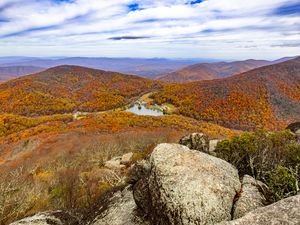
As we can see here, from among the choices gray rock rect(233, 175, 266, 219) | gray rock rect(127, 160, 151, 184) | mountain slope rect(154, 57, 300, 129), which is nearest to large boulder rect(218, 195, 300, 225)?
gray rock rect(233, 175, 266, 219)

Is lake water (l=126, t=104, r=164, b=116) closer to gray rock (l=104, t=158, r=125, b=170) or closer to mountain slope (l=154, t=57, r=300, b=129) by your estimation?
mountain slope (l=154, t=57, r=300, b=129)

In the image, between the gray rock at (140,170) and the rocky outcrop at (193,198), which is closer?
the rocky outcrop at (193,198)

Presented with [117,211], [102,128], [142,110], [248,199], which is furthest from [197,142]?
[142,110]

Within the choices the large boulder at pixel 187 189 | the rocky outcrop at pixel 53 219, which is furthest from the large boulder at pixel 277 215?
the rocky outcrop at pixel 53 219

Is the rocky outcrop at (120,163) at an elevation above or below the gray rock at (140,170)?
below

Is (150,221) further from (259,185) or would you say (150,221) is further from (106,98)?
→ (106,98)

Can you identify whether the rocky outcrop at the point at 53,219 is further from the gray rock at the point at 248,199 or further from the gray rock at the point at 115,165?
the gray rock at the point at 115,165

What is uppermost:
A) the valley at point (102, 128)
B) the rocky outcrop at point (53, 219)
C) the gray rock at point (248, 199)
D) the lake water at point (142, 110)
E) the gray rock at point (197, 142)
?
the gray rock at point (248, 199)

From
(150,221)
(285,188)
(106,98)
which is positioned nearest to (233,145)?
(285,188)
